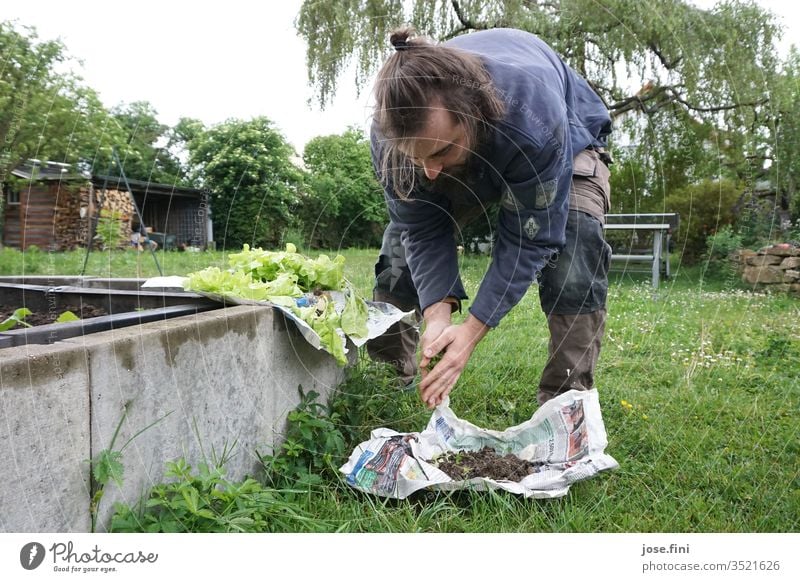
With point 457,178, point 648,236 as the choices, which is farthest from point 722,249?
point 457,178

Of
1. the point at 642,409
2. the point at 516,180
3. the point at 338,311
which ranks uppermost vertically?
the point at 516,180

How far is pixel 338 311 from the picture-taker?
1.69 metres

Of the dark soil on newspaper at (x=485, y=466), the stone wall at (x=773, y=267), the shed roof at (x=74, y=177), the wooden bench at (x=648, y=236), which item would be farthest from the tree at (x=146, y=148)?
the stone wall at (x=773, y=267)

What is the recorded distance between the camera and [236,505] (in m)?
1.16

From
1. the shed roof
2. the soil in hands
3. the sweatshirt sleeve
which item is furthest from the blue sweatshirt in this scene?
the soil in hands

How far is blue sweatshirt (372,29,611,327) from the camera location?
132 centimetres

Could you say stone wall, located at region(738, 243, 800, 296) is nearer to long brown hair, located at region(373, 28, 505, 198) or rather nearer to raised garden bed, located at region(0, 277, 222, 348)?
long brown hair, located at region(373, 28, 505, 198)

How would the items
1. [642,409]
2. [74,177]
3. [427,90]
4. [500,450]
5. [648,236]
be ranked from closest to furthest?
1. [427,90]
2. [74,177]
3. [500,450]
4. [648,236]
5. [642,409]

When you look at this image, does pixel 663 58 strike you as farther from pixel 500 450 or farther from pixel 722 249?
pixel 500 450

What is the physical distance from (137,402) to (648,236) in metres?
1.44

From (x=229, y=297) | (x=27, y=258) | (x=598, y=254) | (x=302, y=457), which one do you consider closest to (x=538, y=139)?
(x=598, y=254)

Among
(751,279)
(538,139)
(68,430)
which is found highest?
(538,139)

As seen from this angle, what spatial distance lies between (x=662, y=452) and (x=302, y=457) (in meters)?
0.94
